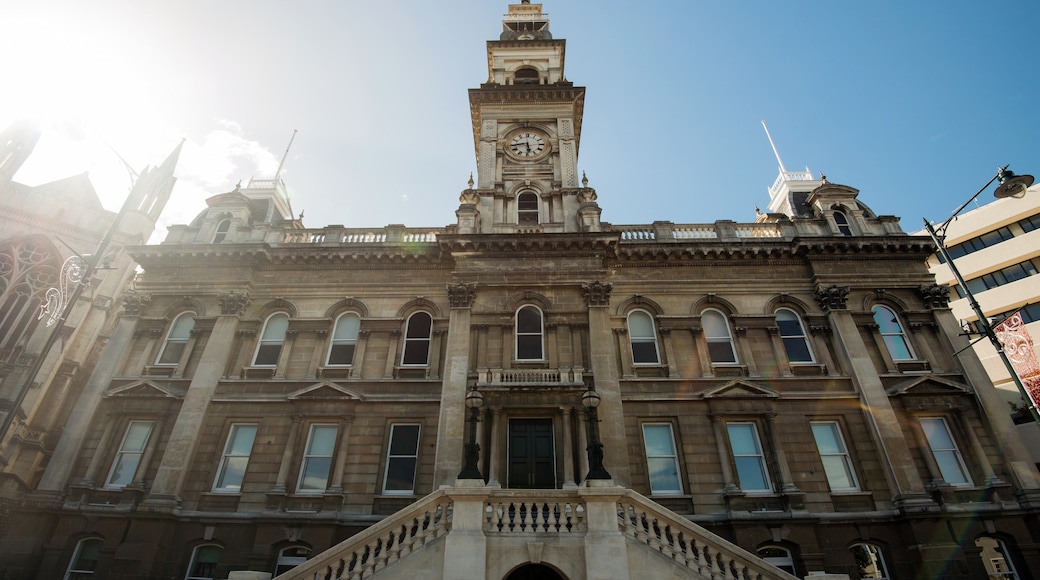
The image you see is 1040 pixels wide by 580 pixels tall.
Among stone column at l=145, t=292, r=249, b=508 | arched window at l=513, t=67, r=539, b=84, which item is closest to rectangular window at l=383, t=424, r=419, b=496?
stone column at l=145, t=292, r=249, b=508

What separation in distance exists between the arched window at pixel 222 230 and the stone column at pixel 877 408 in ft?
87.0

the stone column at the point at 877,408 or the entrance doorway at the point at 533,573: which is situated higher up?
the stone column at the point at 877,408

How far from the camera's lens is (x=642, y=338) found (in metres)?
20.3

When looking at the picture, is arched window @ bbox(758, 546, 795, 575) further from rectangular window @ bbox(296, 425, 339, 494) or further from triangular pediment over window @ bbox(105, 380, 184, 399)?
triangular pediment over window @ bbox(105, 380, 184, 399)

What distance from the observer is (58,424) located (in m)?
25.1

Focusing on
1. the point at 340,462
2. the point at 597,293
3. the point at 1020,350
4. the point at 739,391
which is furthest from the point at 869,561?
the point at 340,462

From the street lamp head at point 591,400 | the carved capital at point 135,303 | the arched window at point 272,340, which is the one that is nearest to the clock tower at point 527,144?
the arched window at point 272,340

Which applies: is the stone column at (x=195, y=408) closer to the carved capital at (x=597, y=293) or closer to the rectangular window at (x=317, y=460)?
the rectangular window at (x=317, y=460)

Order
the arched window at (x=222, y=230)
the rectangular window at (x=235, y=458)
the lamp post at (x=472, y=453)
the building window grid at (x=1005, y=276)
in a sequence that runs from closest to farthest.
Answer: the lamp post at (x=472, y=453), the rectangular window at (x=235, y=458), the arched window at (x=222, y=230), the building window grid at (x=1005, y=276)

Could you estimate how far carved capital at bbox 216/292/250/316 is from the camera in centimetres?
2089

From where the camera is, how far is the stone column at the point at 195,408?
1727cm

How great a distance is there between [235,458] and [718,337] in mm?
19081

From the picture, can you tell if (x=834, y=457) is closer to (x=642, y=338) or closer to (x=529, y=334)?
(x=642, y=338)

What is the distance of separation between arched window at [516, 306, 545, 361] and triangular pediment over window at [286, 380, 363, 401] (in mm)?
6402
